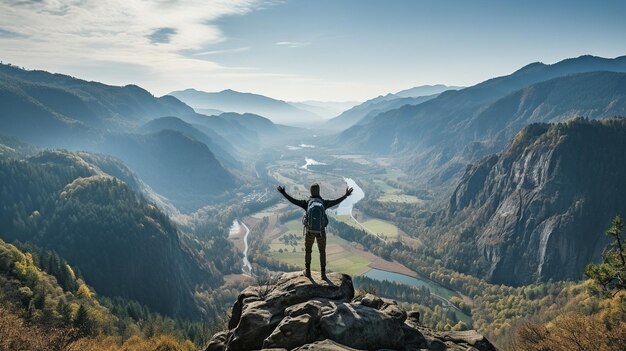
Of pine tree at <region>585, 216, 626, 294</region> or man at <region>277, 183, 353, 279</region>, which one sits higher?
man at <region>277, 183, 353, 279</region>

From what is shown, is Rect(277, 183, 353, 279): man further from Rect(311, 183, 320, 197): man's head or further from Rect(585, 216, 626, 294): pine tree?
Rect(585, 216, 626, 294): pine tree

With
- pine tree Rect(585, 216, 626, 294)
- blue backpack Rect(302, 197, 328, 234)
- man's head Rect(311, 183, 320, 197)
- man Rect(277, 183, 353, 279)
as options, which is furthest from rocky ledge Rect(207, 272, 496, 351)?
pine tree Rect(585, 216, 626, 294)

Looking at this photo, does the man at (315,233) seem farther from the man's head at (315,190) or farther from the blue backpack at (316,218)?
the blue backpack at (316,218)

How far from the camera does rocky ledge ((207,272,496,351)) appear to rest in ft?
84.4

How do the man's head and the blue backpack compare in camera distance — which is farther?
the man's head

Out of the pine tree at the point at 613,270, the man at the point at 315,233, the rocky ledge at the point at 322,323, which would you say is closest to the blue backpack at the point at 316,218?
the man at the point at 315,233

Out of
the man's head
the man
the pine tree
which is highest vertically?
the man's head

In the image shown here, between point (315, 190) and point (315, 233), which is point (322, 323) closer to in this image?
point (315, 233)

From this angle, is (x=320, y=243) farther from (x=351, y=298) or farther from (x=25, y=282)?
(x=25, y=282)

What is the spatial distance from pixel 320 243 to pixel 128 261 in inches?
7375

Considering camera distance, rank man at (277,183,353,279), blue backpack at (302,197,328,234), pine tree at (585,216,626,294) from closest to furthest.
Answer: blue backpack at (302,197,328,234)
man at (277,183,353,279)
pine tree at (585,216,626,294)

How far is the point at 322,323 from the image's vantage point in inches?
1040

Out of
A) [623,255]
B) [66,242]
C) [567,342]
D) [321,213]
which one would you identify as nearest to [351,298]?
[321,213]

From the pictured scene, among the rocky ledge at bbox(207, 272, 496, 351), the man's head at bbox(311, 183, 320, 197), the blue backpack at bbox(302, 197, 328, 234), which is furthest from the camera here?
the man's head at bbox(311, 183, 320, 197)
